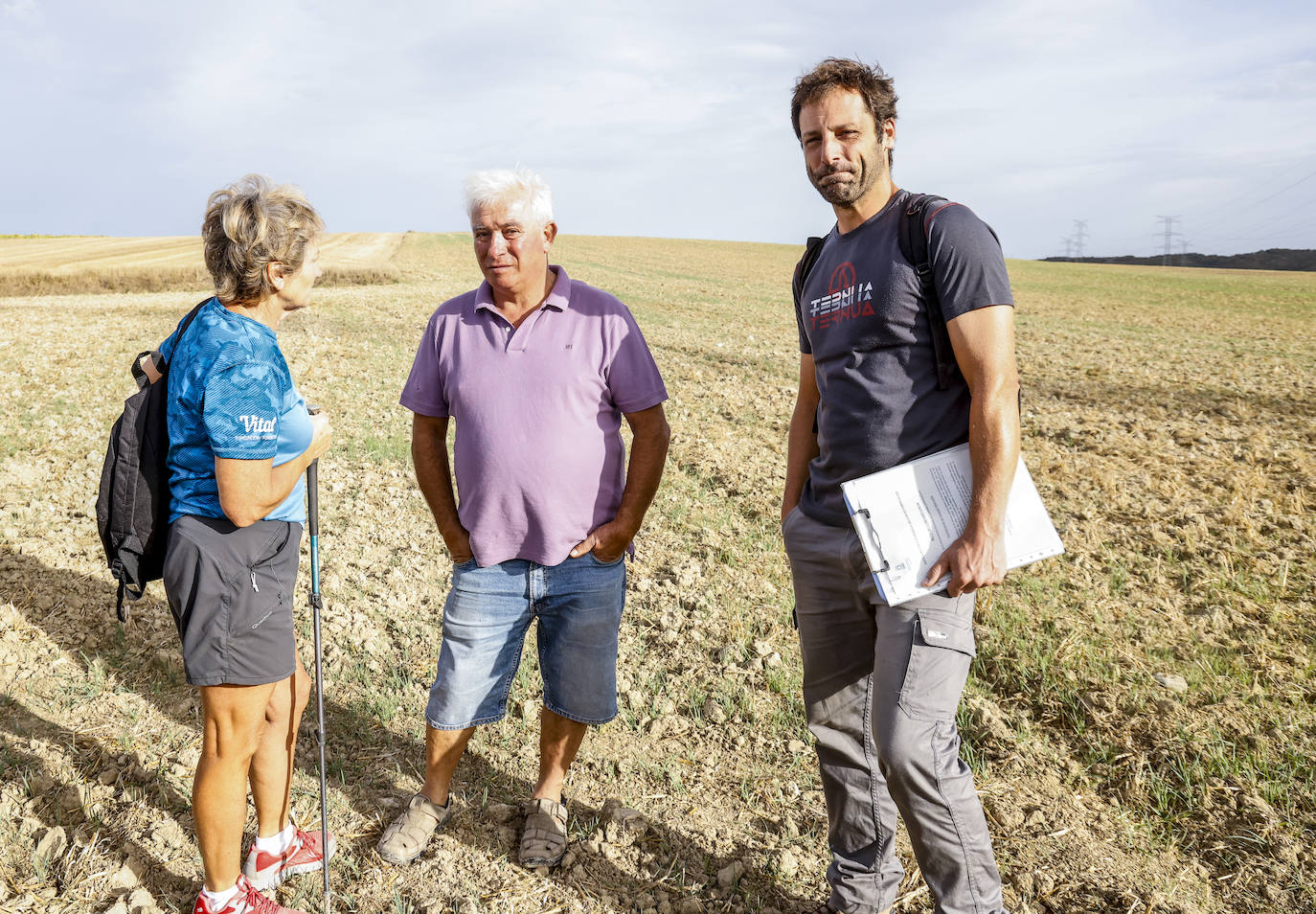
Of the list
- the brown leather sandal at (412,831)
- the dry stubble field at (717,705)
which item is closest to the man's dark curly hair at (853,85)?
the dry stubble field at (717,705)

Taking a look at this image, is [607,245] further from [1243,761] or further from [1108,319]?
[1243,761]

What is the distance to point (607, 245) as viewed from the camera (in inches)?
2488

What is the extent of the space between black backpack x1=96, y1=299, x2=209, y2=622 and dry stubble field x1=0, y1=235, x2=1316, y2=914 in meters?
1.31

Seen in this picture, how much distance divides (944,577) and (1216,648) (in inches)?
123

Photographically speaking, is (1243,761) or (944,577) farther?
(1243,761)

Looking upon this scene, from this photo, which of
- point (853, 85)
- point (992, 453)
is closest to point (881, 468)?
point (992, 453)

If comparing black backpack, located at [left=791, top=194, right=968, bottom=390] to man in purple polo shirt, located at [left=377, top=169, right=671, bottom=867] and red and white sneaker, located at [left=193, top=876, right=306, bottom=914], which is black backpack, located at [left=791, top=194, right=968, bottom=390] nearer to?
man in purple polo shirt, located at [left=377, top=169, right=671, bottom=867]

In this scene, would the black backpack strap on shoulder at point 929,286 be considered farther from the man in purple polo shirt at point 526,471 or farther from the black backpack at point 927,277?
A: the man in purple polo shirt at point 526,471

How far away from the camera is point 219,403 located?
2.33 metres

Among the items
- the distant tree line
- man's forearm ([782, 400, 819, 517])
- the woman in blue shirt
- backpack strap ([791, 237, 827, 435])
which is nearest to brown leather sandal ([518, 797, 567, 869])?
the woman in blue shirt

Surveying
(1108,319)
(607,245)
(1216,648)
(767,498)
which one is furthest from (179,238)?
(1216,648)

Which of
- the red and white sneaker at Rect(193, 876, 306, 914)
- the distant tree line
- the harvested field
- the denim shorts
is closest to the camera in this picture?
the red and white sneaker at Rect(193, 876, 306, 914)

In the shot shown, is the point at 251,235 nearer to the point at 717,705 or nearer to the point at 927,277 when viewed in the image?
the point at 927,277

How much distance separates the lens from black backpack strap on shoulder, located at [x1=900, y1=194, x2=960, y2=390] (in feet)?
7.84
